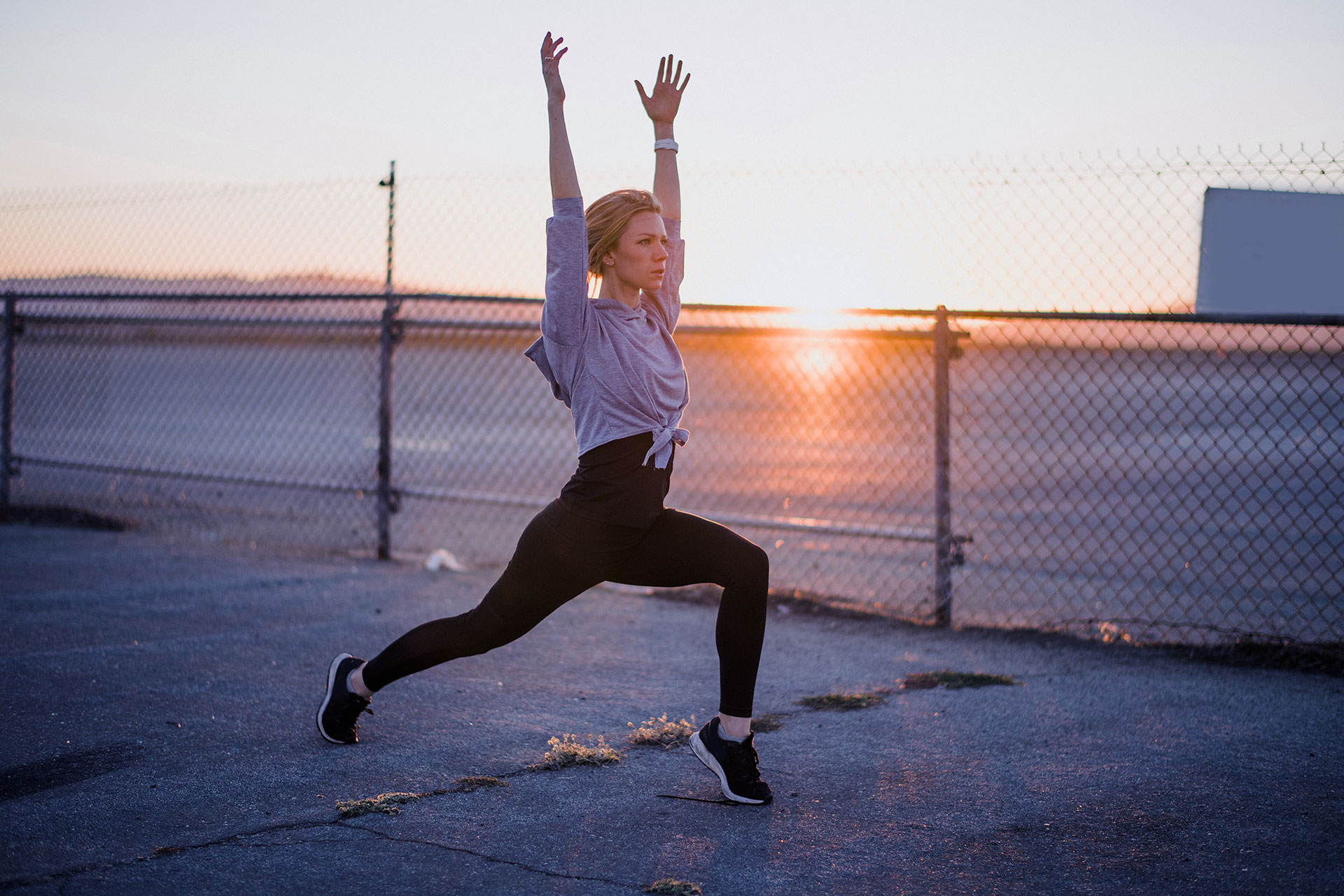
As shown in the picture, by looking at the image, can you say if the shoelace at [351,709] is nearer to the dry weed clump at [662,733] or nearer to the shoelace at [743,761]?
the dry weed clump at [662,733]

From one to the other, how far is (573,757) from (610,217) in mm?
1733

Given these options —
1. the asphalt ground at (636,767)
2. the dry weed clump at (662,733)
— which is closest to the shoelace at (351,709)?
the asphalt ground at (636,767)

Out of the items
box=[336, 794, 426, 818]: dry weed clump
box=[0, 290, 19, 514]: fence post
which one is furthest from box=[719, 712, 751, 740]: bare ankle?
box=[0, 290, 19, 514]: fence post

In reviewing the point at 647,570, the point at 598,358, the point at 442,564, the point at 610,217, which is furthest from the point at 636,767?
the point at 442,564

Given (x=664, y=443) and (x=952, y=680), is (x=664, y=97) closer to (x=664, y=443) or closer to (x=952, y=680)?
(x=664, y=443)

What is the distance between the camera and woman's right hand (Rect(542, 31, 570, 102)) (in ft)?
9.64

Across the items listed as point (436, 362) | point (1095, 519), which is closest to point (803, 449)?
point (1095, 519)

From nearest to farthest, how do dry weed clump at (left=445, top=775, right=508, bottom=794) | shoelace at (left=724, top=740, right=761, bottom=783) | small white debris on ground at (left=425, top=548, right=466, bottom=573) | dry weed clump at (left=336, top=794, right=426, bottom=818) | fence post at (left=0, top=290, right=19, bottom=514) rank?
1. dry weed clump at (left=336, top=794, right=426, bottom=818)
2. shoelace at (left=724, top=740, right=761, bottom=783)
3. dry weed clump at (left=445, top=775, right=508, bottom=794)
4. small white debris on ground at (left=425, top=548, right=466, bottom=573)
5. fence post at (left=0, top=290, right=19, bottom=514)

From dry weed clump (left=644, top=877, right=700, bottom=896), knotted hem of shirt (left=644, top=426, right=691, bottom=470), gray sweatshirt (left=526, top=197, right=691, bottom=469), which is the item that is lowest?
dry weed clump (left=644, top=877, right=700, bottom=896)

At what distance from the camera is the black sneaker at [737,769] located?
3125mm

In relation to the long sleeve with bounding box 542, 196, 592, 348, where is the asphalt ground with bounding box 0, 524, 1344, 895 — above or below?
below

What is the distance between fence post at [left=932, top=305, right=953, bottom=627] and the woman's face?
296 cm

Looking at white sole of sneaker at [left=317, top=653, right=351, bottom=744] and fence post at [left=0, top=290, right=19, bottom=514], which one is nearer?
white sole of sneaker at [left=317, top=653, right=351, bottom=744]

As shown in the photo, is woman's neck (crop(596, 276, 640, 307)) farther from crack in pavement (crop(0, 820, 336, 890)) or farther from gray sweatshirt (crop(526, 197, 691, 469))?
crack in pavement (crop(0, 820, 336, 890))
